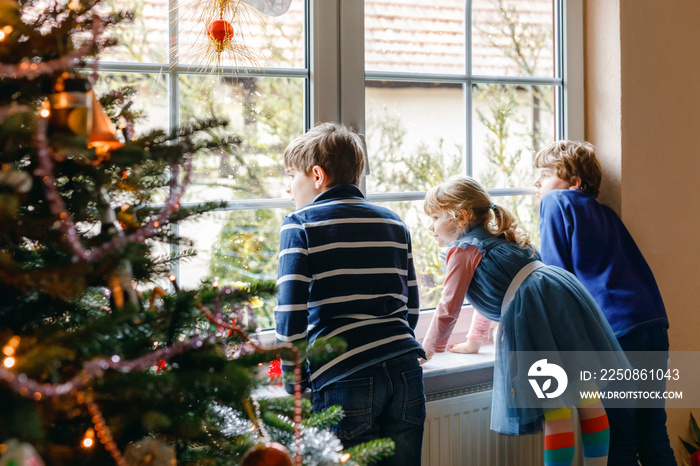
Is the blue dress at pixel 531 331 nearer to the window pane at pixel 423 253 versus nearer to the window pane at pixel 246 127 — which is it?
the window pane at pixel 423 253

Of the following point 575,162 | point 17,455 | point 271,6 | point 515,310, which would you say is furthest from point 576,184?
point 17,455

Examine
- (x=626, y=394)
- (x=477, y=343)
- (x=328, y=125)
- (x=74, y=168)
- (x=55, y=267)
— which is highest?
(x=328, y=125)

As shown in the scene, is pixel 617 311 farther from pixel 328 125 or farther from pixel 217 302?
pixel 217 302

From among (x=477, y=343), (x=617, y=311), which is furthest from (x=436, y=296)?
(x=617, y=311)

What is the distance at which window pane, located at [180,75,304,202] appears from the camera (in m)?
1.64

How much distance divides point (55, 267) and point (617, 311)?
1.73 metres

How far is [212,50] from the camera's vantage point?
1568 mm

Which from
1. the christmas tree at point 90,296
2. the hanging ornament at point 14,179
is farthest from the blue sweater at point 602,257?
the hanging ornament at point 14,179

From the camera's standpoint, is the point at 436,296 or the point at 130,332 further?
the point at 436,296

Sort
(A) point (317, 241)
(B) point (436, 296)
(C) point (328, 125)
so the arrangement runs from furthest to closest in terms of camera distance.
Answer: (B) point (436, 296)
(C) point (328, 125)
(A) point (317, 241)

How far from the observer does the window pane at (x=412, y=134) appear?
192cm

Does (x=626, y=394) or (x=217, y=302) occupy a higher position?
(x=217, y=302)

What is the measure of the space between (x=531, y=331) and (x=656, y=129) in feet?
3.09

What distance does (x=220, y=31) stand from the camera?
149 centimetres
